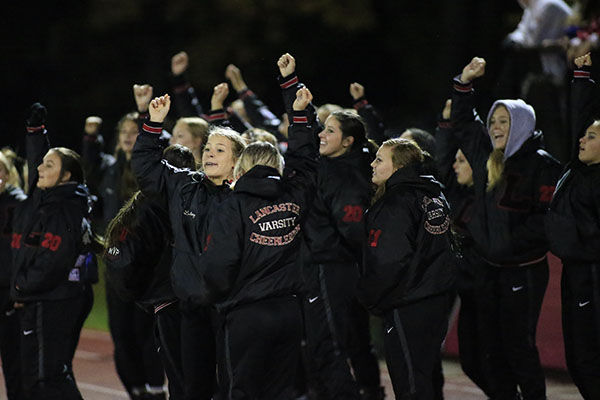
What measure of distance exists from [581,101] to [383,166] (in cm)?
150

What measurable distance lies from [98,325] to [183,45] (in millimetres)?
7158

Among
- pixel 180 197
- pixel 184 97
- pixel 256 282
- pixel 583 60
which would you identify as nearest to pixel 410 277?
pixel 256 282

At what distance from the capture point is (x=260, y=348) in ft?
19.2

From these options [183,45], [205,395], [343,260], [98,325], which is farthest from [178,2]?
[205,395]

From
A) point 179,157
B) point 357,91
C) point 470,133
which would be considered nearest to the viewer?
point 179,157

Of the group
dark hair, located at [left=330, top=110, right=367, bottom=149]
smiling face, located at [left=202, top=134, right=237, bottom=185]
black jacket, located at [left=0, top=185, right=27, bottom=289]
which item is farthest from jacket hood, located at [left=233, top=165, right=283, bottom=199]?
black jacket, located at [left=0, top=185, right=27, bottom=289]

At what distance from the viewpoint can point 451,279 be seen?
6.51 m

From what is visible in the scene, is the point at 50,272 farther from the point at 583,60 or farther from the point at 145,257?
the point at 583,60

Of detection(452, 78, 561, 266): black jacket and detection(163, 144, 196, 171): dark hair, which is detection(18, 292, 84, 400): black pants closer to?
detection(163, 144, 196, 171): dark hair

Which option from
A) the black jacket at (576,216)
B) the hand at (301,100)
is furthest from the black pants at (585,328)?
the hand at (301,100)

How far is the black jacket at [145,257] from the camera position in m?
6.64

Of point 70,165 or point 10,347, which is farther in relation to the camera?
Answer: point 10,347

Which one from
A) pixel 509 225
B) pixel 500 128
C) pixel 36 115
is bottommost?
pixel 509 225

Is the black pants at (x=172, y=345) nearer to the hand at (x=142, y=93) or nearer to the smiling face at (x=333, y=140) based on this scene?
the hand at (x=142, y=93)
